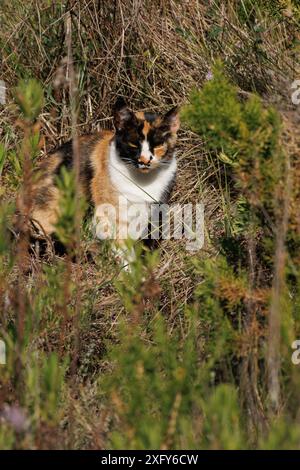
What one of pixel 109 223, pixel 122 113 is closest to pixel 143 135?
pixel 122 113

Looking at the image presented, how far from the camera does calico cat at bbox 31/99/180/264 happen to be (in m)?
4.12

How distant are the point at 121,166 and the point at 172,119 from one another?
358mm

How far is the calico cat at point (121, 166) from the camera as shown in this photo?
13.5 feet

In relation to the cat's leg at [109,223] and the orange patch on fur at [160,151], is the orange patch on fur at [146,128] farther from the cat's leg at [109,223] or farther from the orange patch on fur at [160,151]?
the cat's leg at [109,223]

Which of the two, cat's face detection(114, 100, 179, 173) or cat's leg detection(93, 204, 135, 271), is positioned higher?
cat's face detection(114, 100, 179, 173)

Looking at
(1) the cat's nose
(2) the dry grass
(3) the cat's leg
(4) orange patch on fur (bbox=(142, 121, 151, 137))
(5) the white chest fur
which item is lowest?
(3) the cat's leg

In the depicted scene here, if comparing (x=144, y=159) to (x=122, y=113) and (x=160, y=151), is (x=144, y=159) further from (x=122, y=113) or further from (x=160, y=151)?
(x=122, y=113)

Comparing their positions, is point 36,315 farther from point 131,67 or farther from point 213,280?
point 131,67

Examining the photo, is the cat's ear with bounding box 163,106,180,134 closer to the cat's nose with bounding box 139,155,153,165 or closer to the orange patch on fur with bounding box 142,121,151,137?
the orange patch on fur with bounding box 142,121,151,137

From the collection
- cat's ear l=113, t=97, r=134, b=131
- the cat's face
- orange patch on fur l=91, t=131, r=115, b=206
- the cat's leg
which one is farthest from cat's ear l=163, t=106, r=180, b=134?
the cat's leg

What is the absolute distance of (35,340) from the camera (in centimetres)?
297

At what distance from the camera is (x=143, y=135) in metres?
4.09

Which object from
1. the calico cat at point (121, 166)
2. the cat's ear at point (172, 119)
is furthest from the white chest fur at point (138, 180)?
the cat's ear at point (172, 119)

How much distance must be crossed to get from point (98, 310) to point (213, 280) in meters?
0.93
